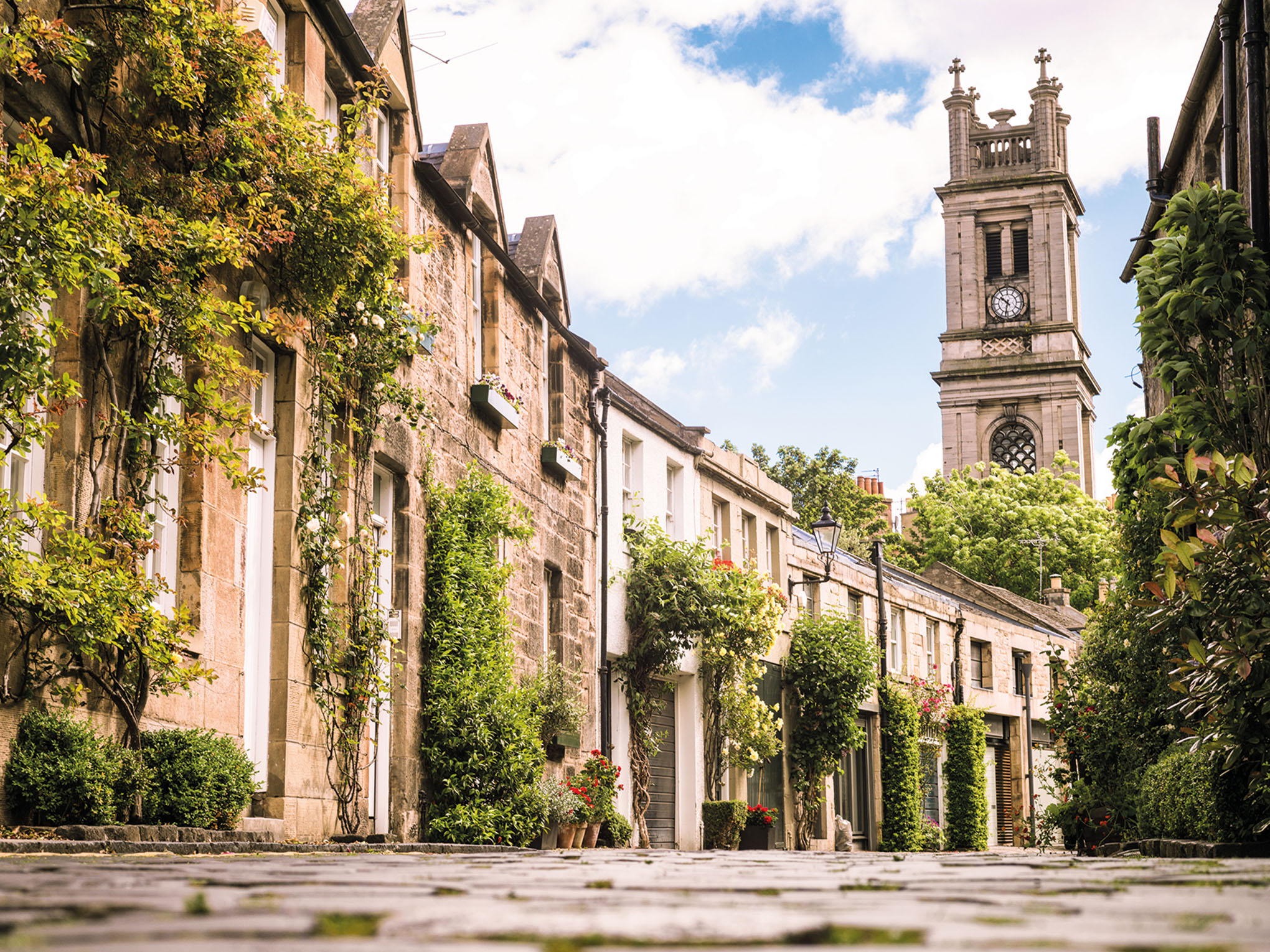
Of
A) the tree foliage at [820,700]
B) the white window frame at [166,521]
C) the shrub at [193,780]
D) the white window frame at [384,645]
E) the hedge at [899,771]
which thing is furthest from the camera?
the hedge at [899,771]

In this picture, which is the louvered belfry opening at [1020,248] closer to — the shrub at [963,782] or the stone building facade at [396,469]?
Result: the shrub at [963,782]

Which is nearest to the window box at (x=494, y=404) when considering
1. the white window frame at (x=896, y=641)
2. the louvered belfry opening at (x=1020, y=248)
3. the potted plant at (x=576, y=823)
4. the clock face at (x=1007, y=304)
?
the potted plant at (x=576, y=823)

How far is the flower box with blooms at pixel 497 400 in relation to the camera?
14711 mm

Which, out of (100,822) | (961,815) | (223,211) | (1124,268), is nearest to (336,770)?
(100,822)

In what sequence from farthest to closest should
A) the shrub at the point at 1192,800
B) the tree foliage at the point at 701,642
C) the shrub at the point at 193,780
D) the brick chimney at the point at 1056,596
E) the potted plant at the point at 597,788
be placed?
the brick chimney at the point at 1056,596
the tree foliage at the point at 701,642
the potted plant at the point at 597,788
the shrub at the point at 1192,800
the shrub at the point at 193,780

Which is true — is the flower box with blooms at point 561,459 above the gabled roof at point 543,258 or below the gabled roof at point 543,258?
below

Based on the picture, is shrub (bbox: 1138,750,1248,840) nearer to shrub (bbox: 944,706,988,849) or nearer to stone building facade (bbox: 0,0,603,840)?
stone building facade (bbox: 0,0,603,840)

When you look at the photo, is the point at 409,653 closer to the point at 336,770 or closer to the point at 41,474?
the point at 336,770

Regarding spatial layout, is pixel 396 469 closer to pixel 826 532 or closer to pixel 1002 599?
pixel 826 532

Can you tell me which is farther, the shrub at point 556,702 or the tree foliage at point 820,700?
the tree foliage at point 820,700

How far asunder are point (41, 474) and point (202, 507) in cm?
155

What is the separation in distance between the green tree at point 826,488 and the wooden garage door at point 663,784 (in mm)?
32064

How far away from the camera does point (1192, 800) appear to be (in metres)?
9.12

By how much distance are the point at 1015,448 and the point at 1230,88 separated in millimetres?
58327
